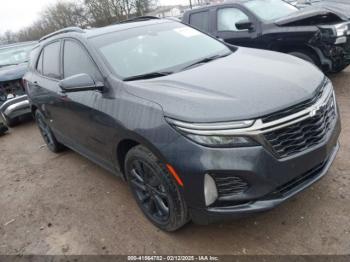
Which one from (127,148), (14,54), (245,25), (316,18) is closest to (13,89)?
Result: (14,54)

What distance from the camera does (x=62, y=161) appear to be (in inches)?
196

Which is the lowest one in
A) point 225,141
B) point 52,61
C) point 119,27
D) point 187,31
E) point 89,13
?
point 89,13

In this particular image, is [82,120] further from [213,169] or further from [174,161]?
[213,169]

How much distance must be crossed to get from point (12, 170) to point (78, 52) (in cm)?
251

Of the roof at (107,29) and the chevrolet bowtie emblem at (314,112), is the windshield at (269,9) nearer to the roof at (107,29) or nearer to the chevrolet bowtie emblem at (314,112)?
the roof at (107,29)

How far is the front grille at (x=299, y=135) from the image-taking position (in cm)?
224

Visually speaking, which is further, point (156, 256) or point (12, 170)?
point (12, 170)

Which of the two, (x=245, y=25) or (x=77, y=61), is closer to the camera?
(x=77, y=61)

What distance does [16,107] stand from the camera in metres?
6.91

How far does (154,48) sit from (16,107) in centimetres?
464

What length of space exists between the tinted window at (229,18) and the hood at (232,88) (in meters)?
3.45

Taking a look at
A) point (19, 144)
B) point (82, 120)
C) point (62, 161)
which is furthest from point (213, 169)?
point (19, 144)

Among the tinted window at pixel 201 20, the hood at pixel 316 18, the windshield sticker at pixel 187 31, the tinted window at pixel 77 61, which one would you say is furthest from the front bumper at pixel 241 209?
the tinted window at pixel 201 20

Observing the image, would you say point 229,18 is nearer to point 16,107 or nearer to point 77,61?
point 77,61
